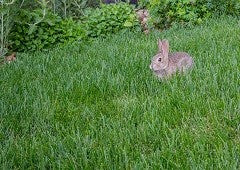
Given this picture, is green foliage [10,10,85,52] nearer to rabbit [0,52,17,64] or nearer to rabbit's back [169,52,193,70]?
rabbit [0,52,17,64]

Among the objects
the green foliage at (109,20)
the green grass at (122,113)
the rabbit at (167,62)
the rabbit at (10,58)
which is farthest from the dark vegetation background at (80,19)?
the rabbit at (167,62)

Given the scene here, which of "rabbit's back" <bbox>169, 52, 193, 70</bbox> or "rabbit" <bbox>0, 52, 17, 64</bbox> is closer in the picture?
"rabbit's back" <bbox>169, 52, 193, 70</bbox>

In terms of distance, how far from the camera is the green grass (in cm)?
245

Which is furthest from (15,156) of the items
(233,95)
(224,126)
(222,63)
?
(222,63)

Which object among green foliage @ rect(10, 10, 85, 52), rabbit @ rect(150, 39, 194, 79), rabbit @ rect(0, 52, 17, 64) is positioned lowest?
rabbit @ rect(0, 52, 17, 64)

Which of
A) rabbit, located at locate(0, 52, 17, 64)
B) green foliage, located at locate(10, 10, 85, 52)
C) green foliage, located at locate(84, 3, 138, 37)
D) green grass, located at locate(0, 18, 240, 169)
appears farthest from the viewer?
green foliage, located at locate(84, 3, 138, 37)

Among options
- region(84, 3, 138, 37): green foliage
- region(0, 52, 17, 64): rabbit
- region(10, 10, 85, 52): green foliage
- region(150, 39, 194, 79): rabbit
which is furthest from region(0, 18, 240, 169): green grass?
region(84, 3, 138, 37): green foliage

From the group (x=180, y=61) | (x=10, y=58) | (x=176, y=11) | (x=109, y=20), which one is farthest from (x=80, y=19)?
(x=180, y=61)

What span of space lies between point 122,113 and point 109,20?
3.80 metres

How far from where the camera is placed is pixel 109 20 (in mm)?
6758

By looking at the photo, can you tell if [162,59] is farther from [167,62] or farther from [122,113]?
[122,113]

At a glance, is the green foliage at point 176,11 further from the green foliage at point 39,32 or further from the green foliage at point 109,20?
the green foliage at point 39,32

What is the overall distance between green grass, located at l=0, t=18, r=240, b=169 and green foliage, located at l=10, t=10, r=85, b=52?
1314mm

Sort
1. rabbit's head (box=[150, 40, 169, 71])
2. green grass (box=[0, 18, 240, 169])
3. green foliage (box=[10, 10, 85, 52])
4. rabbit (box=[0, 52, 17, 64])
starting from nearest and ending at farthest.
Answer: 1. green grass (box=[0, 18, 240, 169])
2. rabbit's head (box=[150, 40, 169, 71])
3. rabbit (box=[0, 52, 17, 64])
4. green foliage (box=[10, 10, 85, 52])
